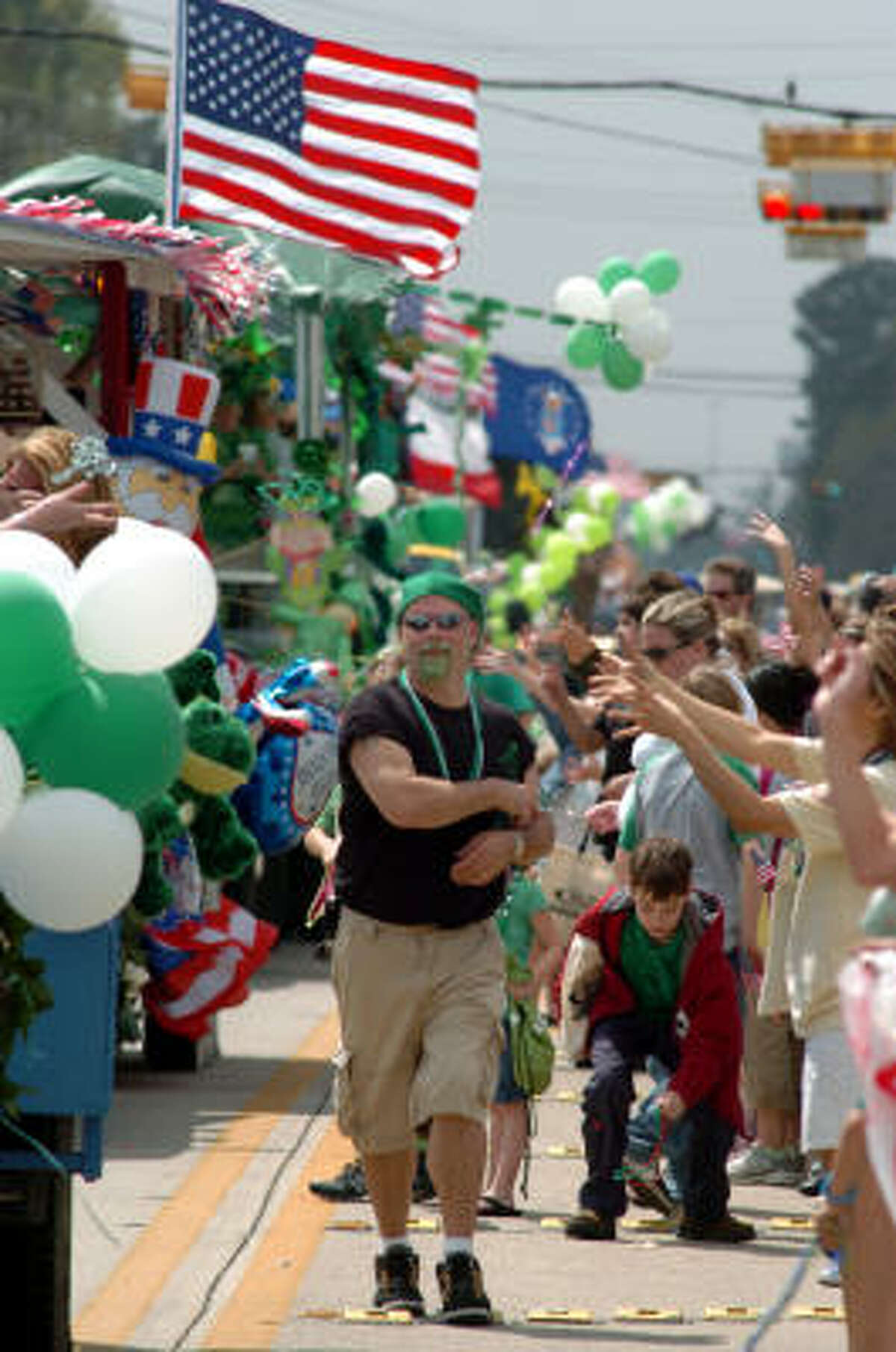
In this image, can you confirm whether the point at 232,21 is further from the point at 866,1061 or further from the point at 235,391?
the point at 866,1061

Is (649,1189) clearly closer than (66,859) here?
No

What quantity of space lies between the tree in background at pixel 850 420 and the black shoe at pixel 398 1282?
123 meters

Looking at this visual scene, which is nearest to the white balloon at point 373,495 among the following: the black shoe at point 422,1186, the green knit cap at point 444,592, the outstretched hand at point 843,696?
the black shoe at point 422,1186

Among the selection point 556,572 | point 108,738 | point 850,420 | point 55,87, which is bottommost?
point 556,572

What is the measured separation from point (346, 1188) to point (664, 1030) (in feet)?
3.55

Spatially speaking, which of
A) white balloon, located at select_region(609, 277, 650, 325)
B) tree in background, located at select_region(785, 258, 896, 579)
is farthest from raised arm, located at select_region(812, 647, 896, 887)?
tree in background, located at select_region(785, 258, 896, 579)

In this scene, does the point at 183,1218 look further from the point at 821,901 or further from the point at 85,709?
the point at 85,709

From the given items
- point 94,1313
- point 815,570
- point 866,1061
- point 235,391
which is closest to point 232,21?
point 235,391

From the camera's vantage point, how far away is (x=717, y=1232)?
1061cm

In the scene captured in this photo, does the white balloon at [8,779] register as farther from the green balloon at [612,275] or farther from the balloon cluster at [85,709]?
the green balloon at [612,275]

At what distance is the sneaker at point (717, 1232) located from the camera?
1061 centimetres

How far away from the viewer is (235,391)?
65.3 ft

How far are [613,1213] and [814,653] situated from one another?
199 centimetres

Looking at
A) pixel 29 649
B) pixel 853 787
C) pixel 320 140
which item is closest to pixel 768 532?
pixel 29 649
